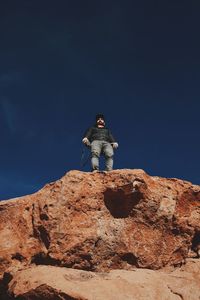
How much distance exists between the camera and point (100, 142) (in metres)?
18.3

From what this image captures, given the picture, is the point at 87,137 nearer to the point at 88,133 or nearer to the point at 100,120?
the point at 88,133

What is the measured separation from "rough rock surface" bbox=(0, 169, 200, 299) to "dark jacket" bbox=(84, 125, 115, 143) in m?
3.67

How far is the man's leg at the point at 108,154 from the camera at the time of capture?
1762cm

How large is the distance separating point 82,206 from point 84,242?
136 centimetres

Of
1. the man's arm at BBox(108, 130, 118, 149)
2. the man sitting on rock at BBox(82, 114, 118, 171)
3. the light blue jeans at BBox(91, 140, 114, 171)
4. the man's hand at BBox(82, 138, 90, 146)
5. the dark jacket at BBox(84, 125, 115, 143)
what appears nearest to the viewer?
Result: the light blue jeans at BBox(91, 140, 114, 171)

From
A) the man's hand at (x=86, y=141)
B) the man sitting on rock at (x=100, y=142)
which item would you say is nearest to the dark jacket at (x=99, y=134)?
the man sitting on rock at (x=100, y=142)

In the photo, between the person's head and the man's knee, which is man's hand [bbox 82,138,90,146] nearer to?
the man's knee

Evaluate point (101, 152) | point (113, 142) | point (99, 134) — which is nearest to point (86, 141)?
point (99, 134)

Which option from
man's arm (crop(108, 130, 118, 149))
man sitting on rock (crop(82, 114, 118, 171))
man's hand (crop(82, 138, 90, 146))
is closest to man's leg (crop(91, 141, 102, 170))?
man sitting on rock (crop(82, 114, 118, 171))

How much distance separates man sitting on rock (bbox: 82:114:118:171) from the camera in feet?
57.8

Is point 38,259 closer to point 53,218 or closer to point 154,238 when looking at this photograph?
point 53,218

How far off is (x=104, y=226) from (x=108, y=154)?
4450 millimetres

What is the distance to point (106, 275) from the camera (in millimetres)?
13039

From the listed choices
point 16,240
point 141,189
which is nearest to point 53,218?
point 16,240
